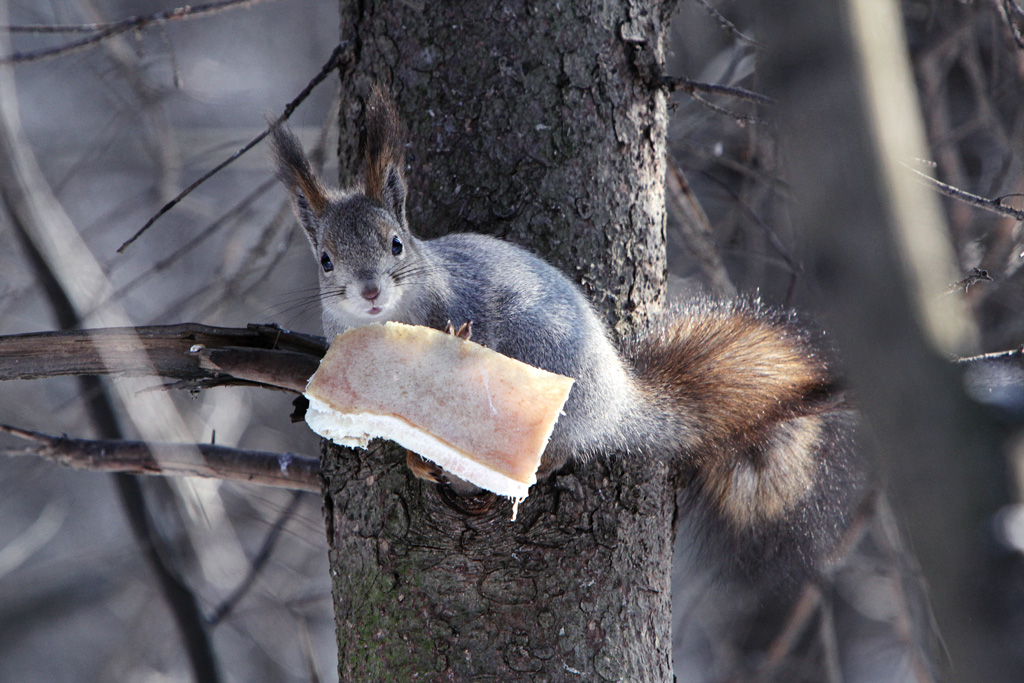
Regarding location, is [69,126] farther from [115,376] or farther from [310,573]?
[115,376]

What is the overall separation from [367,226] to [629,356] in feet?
1.65

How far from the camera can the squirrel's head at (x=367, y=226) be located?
1418 millimetres

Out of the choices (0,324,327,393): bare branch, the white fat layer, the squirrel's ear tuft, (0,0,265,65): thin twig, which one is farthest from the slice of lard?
(0,0,265,65): thin twig

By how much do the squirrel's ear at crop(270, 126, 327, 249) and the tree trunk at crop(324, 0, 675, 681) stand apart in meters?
0.15

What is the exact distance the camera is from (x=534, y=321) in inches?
56.1

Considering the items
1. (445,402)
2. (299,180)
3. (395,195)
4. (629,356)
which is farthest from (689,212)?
(445,402)

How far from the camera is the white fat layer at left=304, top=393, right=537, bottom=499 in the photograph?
3.76 ft

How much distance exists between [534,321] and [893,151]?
984 mm

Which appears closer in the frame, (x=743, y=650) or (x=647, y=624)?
(x=647, y=624)

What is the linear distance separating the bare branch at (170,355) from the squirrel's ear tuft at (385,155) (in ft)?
0.93

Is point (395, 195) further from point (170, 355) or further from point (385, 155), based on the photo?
point (170, 355)

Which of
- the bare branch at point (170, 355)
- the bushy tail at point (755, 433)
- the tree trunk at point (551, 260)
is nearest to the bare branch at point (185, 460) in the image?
the tree trunk at point (551, 260)

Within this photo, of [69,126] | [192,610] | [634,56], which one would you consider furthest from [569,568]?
[69,126]

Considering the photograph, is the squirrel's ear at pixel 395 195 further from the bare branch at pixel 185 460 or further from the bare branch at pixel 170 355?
the bare branch at pixel 185 460
